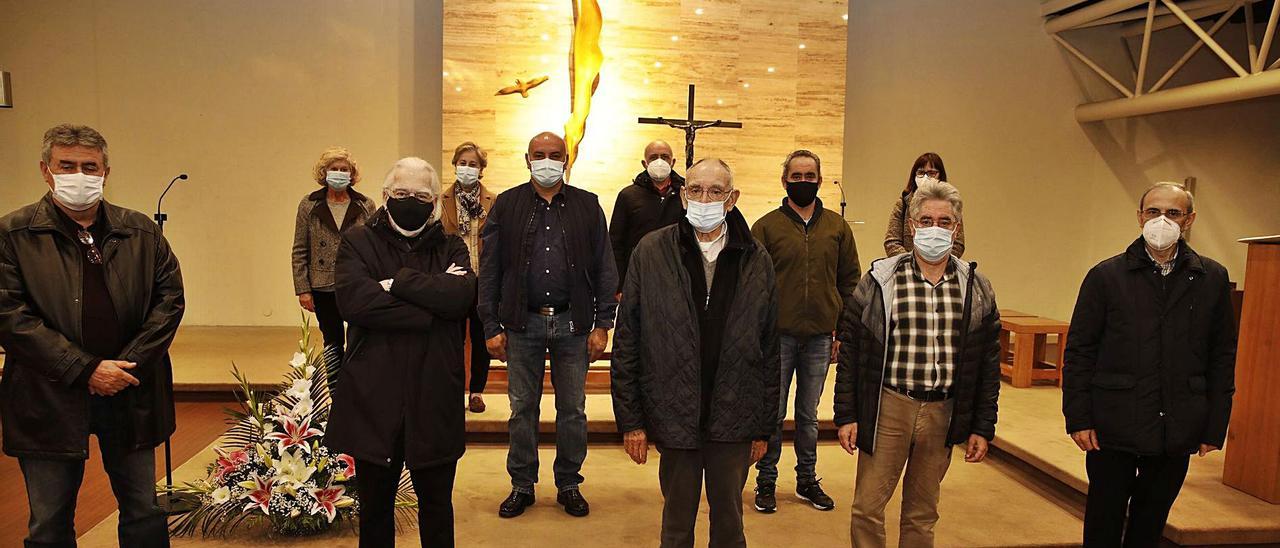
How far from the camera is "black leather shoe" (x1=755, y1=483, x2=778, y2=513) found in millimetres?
3414

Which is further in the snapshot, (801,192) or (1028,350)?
(1028,350)

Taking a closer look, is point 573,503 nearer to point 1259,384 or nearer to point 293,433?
point 293,433

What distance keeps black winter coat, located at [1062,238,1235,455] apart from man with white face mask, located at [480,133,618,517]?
1.66m

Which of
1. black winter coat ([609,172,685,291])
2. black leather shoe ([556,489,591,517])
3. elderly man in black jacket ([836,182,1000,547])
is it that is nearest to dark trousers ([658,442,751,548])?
elderly man in black jacket ([836,182,1000,547])

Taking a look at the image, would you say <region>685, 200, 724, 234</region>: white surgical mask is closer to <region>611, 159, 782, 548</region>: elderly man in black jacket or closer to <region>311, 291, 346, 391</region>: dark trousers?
<region>611, 159, 782, 548</region>: elderly man in black jacket

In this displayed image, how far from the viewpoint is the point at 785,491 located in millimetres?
3699

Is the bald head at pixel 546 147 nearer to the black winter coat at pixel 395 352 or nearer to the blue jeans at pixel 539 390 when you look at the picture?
the blue jeans at pixel 539 390

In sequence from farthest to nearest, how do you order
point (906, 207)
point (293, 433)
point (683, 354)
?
point (906, 207), point (293, 433), point (683, 354)

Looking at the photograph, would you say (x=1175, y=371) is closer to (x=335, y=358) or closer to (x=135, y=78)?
(x=335, y=358)

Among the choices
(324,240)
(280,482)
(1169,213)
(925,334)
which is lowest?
(280,482)

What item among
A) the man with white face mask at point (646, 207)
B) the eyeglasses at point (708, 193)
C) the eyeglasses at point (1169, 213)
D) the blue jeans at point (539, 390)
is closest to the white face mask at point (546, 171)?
the blue jeans at point (539, 390)

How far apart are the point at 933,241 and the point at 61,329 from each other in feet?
7.91

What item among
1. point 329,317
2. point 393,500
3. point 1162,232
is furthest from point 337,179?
point 1162,232

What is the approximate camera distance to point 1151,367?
102 inches
